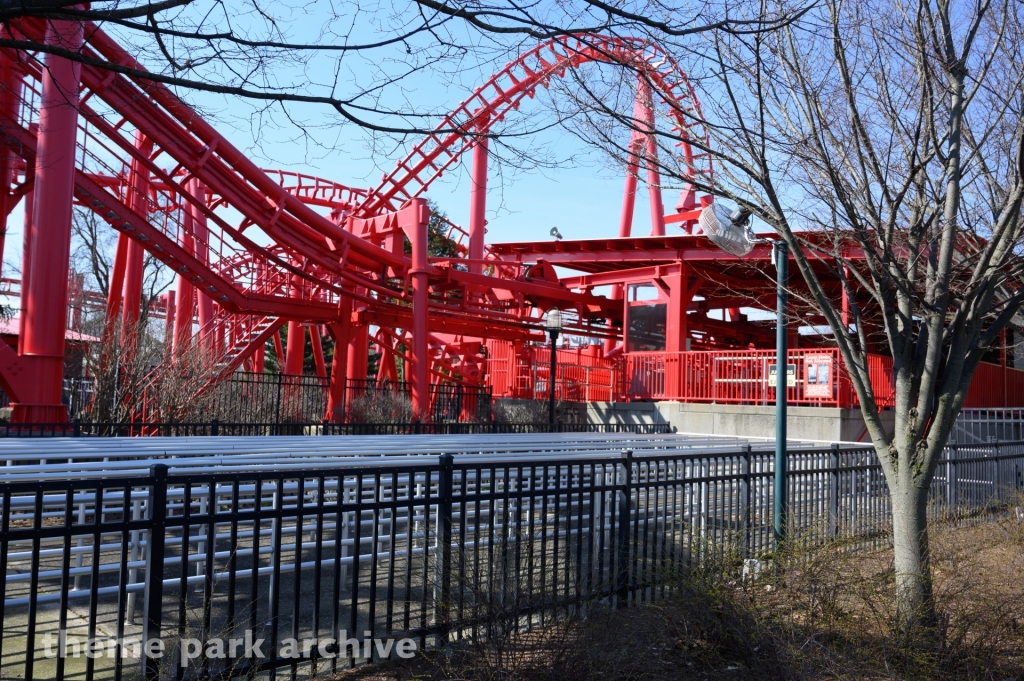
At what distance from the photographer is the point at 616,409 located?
2069 centimetres

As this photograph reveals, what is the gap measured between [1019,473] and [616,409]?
966 cm

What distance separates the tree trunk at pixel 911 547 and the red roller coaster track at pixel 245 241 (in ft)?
10.0

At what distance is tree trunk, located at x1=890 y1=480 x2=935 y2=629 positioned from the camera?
5551 millimetres

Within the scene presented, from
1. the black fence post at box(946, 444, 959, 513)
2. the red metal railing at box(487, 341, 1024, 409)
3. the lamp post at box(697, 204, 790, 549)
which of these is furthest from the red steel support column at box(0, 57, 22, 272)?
the black fence post at box(946, 444, 959, 513)

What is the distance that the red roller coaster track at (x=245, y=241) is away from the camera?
11.1 meters

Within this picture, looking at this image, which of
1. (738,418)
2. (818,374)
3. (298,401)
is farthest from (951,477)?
(298,401)

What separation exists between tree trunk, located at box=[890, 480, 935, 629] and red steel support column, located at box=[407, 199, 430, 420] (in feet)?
48.2

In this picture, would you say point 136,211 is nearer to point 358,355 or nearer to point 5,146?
point 5,146

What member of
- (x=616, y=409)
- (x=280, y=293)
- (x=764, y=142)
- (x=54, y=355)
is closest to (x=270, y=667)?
(x=764, y=142)

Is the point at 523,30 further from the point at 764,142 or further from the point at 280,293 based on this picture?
the point at 280,293

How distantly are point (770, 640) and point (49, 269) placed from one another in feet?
38.3

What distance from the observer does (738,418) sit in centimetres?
1741

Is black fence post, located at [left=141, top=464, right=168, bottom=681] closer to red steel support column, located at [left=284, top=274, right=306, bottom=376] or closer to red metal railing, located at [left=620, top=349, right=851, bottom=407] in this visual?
red metal railing, located at [left=620, top=349, right=851, bottom=407]

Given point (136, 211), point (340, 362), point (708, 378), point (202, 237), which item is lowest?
point (708, 378)
